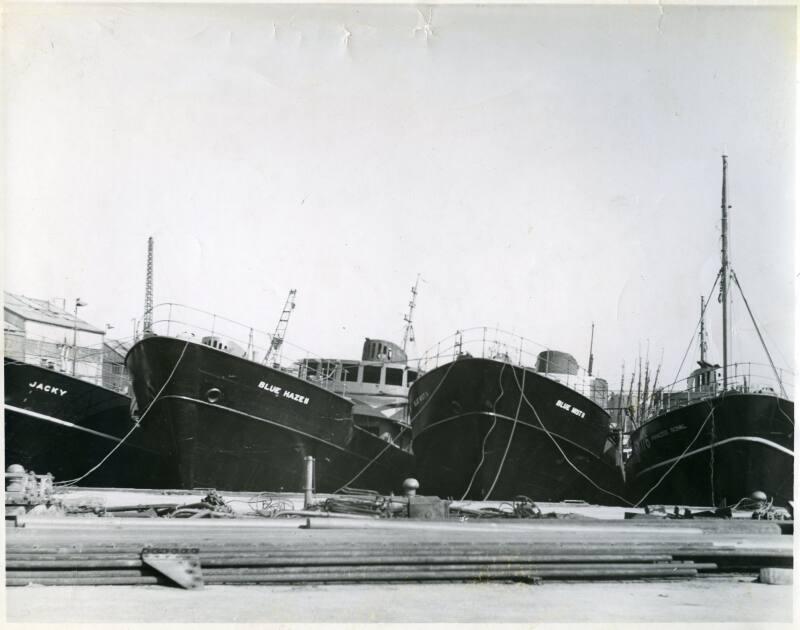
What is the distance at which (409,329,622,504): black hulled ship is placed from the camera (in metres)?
15.4

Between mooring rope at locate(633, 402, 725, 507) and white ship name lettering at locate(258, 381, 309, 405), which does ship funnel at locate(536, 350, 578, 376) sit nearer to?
mooring rope at locate(633, 402, 725, 507)

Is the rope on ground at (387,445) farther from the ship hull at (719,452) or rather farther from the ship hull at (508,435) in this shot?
the ship hull at (719,452)

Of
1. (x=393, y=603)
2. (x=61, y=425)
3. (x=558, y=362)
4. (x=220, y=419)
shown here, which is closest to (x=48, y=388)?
(x=61, y=425)

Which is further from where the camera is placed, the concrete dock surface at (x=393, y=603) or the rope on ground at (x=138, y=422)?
the rope on ground at (x=138, y=422)

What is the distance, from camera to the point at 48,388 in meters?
15.6

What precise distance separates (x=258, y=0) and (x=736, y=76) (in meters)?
5.87

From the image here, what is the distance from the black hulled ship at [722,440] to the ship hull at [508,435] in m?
1.51

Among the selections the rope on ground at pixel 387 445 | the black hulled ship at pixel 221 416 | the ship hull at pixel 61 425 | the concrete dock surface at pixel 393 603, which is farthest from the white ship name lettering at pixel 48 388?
the concrete dock surface at pixel 393 603

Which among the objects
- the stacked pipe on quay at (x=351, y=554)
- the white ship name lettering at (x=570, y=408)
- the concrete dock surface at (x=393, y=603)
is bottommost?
the concrete dock surface at (x=393, y=603)

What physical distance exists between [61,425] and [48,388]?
0.83 m

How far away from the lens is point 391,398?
65.5ft

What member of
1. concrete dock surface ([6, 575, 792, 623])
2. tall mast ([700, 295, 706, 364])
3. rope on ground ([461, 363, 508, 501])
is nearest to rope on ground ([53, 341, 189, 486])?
rope on ground ([461, 363, 508, 501])

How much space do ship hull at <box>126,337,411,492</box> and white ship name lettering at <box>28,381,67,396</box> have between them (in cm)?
160

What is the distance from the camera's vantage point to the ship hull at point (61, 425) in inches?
580
